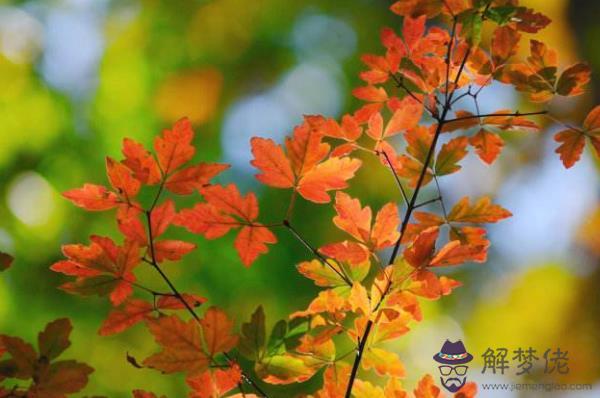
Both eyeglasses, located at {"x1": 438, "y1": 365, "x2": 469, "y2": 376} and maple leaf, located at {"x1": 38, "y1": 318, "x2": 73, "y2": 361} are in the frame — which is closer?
maple leaf, located at {"x1": 38, "y1": 318, "x2": 73, "y2": 361}

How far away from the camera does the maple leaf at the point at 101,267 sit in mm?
587

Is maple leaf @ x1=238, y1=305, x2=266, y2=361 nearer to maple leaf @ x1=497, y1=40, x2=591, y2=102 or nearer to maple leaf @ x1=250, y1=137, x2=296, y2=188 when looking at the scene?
maple leaf @ x1=250, y1=137, x2=296, y2=188

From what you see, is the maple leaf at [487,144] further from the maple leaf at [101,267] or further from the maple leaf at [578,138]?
the maple leaf at [101,267]

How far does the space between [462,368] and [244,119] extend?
1845 millimetres

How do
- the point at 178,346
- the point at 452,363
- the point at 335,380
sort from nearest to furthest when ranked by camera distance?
the point at 178,346 < the point at 335,380 < the point at 452,363

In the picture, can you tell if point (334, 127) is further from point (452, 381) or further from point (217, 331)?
point (452, 381)

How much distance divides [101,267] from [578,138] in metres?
0.54

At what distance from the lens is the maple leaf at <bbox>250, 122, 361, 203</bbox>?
0.61 meters

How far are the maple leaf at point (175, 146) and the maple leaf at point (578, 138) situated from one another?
1.37 feet

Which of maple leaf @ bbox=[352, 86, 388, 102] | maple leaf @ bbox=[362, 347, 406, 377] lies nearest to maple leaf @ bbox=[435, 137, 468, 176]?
maple leaf @ bbox=[352, 86, 388, 102]

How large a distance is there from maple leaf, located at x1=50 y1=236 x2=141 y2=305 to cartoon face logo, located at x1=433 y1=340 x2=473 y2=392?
1.77 feet

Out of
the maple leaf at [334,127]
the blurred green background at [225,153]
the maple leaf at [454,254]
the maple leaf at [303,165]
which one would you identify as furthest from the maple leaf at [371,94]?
the blurred green background at [225,153]

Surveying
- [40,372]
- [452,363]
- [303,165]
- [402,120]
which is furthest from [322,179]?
[452,363]

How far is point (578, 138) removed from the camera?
68 cm
